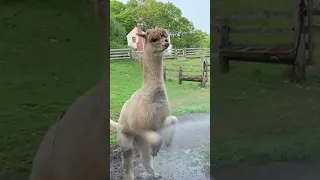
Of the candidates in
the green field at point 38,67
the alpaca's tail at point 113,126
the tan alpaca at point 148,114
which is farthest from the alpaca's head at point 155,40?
the alpaca's tail at point 113,126

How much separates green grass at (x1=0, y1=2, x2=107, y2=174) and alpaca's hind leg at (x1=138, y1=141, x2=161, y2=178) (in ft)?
0.81

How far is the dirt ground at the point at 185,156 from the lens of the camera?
4.46 feet

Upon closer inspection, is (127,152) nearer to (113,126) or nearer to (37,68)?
(113,126)

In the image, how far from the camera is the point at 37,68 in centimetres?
126

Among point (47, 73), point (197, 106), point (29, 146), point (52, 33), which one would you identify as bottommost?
point (29, 146)

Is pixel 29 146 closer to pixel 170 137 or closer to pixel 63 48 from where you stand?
pixel 63 48

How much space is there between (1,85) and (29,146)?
0.64 ft

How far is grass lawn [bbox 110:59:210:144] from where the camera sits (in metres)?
1.34

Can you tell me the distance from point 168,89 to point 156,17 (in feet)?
0.76

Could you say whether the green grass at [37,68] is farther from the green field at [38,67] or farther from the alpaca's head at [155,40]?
the alpaca's head at [155,40]

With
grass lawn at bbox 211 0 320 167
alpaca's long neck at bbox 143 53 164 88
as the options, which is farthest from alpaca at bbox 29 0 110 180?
grass lawn at bbox 211 0 320 167

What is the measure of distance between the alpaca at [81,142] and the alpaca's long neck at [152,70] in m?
0.12

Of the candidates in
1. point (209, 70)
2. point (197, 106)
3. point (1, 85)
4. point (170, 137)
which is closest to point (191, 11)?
point (209, 70)

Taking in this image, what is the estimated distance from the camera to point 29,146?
127 cm
